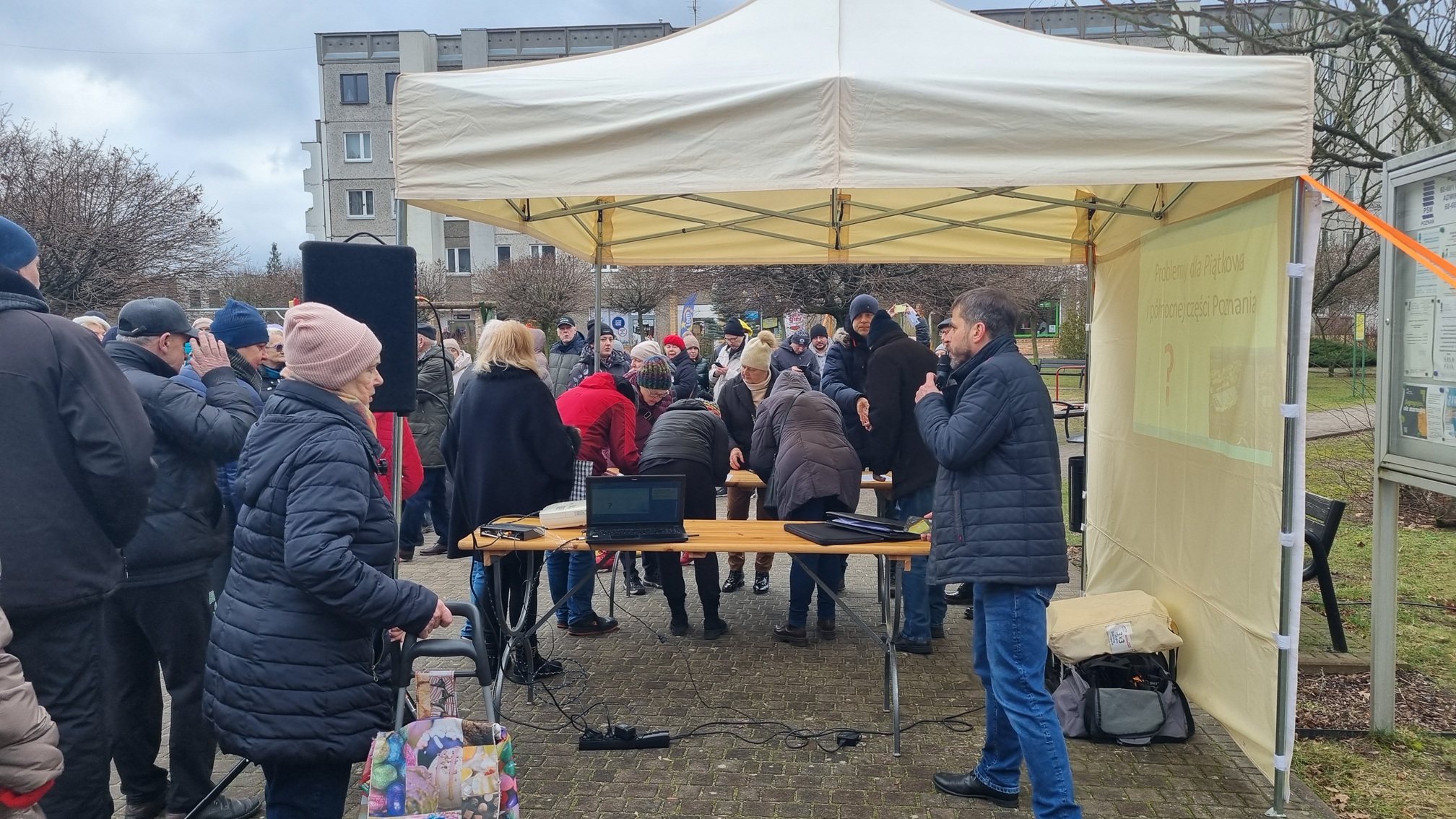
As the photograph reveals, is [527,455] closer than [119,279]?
Yes

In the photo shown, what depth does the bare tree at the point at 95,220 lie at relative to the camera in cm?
1689

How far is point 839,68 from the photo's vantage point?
363 cm

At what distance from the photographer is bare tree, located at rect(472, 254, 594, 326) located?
33094 millimetres

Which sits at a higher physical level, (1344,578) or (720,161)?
(720,161)

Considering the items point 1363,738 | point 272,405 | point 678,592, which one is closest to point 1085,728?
point 1363,738

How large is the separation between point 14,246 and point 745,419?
15.8ft

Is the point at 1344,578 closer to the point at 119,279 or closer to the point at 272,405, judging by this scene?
the point at 272,405

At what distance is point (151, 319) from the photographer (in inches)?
137

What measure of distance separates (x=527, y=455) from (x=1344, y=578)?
6.14 metres

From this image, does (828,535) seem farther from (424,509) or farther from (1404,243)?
(424,509)

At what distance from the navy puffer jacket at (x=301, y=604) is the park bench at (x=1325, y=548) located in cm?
463

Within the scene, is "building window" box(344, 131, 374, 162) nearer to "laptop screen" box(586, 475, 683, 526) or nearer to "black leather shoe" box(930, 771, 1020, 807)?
"laptop screen" box(586, 475, 683, 526)

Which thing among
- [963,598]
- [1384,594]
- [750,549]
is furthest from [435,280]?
[1384,594]

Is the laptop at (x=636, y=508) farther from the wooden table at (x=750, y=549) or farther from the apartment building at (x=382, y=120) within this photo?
the apartment building at (x=382, y=120)
